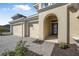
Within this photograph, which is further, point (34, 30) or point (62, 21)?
point (34, 30)

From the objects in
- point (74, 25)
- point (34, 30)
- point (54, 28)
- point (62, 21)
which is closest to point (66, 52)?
point (74, 25)

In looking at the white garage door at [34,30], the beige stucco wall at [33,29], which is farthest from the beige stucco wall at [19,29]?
the white garage door at [34,30]

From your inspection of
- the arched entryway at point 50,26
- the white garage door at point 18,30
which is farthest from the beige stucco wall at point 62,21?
the white garage door at point 18,30

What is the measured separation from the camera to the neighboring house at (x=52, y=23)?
320 inches

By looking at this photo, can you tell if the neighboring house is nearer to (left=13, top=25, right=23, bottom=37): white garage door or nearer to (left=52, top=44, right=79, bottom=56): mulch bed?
(left=13, top=25, right=23, bottom=37): white garage door

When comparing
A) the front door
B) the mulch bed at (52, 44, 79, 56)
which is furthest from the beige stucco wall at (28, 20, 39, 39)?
the mulch bed at (52, 44, 79, 56)

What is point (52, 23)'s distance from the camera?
34.2ft

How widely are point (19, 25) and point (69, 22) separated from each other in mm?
7117

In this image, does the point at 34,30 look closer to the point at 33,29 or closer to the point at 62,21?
the point at 33,29

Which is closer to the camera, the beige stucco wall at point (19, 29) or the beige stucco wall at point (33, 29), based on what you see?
the beige stucco wall at point (33, 29)

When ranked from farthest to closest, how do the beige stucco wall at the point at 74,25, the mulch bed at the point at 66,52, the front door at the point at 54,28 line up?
the front door at the point at 54,28
the beige stucco wall at the point at 74,25
the mulch bed at the point at 66,52

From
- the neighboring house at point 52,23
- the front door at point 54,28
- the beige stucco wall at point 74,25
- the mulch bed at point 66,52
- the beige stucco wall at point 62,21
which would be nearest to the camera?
the mulch bed at point 66,52

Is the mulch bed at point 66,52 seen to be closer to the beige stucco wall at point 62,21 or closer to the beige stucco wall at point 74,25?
the beige stucco wall at point 74,25

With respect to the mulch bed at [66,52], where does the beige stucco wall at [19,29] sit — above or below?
above
